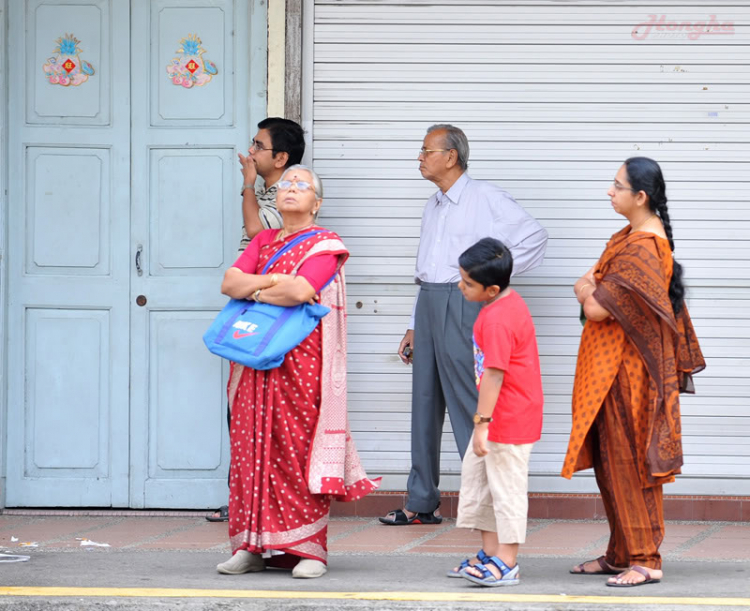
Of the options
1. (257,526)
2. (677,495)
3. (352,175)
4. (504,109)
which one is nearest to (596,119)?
(504,109)

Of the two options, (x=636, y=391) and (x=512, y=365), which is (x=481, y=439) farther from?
(x=636, y=391)

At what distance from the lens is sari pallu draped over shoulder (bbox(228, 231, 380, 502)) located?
4.78 m

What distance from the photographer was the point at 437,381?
6.25m

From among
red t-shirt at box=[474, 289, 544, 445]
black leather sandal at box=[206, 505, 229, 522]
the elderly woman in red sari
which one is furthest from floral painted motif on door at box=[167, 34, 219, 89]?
red t-shirt at box=[474, 289, 544, 445]

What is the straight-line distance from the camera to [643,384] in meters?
4.73

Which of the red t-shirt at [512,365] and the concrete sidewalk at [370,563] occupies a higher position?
the red t-shirt at [512,365]

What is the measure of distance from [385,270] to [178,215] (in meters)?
1.14

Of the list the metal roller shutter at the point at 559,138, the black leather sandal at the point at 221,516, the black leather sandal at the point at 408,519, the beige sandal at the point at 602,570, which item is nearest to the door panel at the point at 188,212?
the metal roller shutter at the point at 559,138

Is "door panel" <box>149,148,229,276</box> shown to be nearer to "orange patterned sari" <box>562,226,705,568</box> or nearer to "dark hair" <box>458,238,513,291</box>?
"dark hair" <box>458,238,513,291</box>

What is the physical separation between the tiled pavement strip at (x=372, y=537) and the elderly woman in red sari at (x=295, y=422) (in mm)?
719

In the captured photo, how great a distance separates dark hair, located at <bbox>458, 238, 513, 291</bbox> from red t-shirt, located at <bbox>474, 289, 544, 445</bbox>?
10 cm

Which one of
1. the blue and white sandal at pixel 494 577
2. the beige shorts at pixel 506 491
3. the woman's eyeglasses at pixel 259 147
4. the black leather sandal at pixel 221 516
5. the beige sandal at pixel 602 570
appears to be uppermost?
the woman's eyeglasses at pixel 259 147

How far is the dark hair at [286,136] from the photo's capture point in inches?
241

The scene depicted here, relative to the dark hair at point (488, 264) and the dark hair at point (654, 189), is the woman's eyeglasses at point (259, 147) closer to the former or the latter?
the dark hair at point (488, 264)
